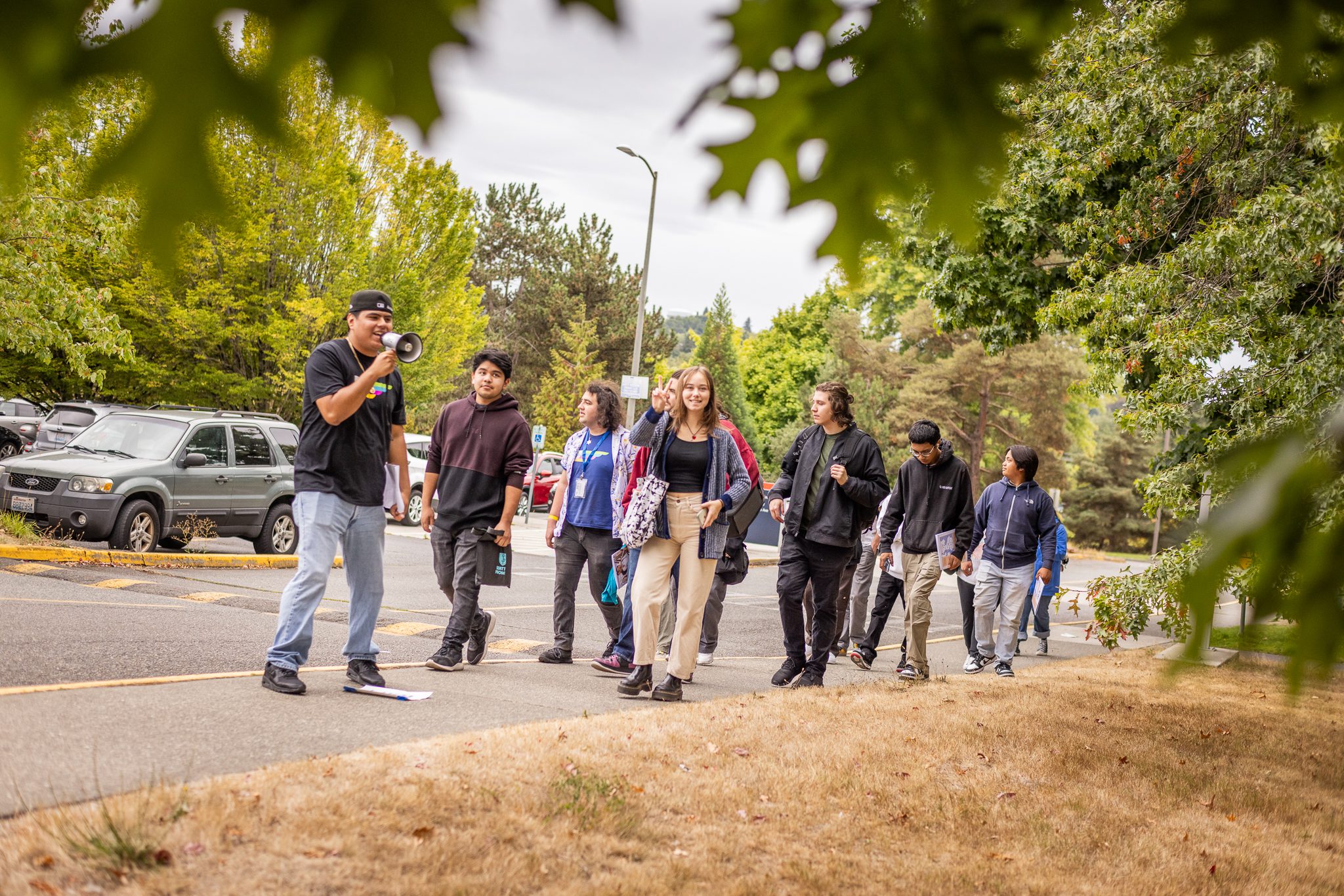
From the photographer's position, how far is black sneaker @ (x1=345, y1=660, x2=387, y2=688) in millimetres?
5930

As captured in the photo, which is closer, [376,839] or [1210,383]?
[376,839]

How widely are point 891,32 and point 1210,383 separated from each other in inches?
A: 284

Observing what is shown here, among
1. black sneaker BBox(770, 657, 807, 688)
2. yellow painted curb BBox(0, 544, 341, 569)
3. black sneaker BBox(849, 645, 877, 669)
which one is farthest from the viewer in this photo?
yellow painted curb BBox(0, 544, 341, 569)

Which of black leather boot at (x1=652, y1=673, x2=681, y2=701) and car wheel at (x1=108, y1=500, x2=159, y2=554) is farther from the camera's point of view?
car wheel at (x1=108, y1=500, x2=159, y2=554)

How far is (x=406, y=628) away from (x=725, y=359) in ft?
173

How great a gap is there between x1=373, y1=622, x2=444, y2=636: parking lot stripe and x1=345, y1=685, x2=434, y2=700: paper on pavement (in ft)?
9.35

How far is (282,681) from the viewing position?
560 cm

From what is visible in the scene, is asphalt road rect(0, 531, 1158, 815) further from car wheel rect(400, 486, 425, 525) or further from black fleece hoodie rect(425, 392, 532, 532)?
car wheel rect(400, 486, 425, 525)

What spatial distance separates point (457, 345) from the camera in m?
26.7

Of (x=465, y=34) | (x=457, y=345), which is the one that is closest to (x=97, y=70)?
(x=465, y=34)

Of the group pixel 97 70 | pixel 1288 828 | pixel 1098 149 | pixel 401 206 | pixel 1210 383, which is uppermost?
pixel 401 206

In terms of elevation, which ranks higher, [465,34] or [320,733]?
[465,34]

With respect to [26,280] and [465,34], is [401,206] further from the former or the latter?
[465,34]

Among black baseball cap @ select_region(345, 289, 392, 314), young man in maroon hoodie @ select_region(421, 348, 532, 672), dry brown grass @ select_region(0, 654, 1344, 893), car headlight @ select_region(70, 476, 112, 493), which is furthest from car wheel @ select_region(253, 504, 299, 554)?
dry brown grass @ select_region(0, 654, 1344, 893)
